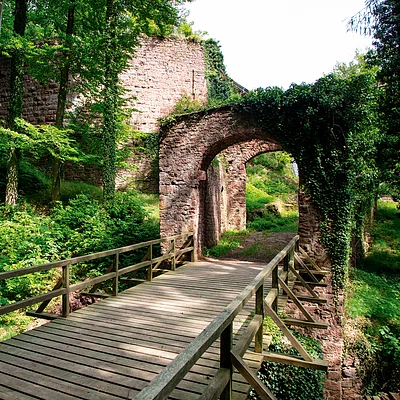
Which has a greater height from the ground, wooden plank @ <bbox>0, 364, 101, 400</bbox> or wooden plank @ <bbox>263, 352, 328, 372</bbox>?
wooden plank @ <bbox>0, 364, 101, 400</bbox>

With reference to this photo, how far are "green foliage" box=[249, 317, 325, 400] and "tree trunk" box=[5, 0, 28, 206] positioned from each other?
8.49 meters

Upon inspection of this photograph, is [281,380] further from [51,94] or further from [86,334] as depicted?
[51,94]

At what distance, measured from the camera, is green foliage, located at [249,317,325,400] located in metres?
5.50

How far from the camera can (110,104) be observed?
1046 cm

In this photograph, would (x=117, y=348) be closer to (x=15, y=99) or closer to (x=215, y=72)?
(x=15, y=99)

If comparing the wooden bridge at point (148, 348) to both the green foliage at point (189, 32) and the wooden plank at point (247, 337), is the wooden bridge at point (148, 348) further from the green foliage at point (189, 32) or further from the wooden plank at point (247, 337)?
the green foliage at point (189, 32)

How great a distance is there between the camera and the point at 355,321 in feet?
25.1

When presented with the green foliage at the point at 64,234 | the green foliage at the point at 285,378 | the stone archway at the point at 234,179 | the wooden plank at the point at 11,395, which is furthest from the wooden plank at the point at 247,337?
the stone archway at the point at 234,179

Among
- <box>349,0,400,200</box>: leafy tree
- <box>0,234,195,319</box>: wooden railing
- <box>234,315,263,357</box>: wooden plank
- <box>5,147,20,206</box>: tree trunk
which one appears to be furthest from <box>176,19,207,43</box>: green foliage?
<box>234,315,263,357</box>: wooden plank

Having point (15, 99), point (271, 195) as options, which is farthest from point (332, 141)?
point (271, 195)

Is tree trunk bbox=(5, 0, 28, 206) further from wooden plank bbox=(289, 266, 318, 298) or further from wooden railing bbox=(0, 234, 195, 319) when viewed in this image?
wooden plank bbox=(289, 266, 318, 298)

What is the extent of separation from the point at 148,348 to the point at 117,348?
0.35m

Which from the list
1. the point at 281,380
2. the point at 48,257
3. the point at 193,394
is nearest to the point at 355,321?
the point at 281,380

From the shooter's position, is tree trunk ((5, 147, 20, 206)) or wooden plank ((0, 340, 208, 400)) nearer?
wooden plank ((0, 340, 208, 400))
